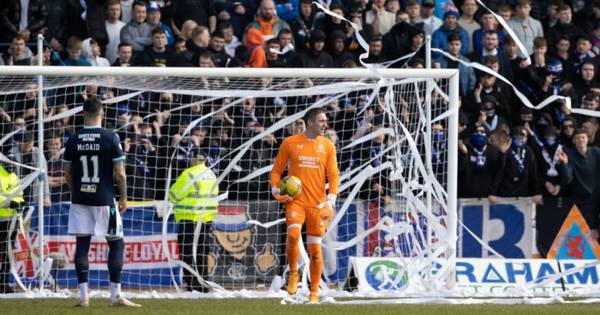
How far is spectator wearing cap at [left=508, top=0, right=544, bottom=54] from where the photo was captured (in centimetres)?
2175

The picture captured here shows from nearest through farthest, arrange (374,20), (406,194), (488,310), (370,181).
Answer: (488,310) → (406,194) → (370,181) → (374,20)

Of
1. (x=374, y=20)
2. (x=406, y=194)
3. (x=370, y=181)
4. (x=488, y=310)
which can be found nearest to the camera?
(x=488, y=310)

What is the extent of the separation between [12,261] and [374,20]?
25.7ft

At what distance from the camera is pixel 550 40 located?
2206 cm

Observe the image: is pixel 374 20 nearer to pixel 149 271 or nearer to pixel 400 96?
pixel 400 96

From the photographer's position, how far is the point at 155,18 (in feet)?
65.0

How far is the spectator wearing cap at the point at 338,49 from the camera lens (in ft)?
65.8

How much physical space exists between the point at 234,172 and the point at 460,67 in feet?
15.3

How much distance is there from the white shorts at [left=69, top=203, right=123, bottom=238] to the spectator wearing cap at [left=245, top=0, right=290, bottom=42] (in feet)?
25.8

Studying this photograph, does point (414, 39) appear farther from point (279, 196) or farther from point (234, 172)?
point (279, 196)

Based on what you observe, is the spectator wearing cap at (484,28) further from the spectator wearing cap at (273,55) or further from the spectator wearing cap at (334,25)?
the spectator wearing cap at (273,55)

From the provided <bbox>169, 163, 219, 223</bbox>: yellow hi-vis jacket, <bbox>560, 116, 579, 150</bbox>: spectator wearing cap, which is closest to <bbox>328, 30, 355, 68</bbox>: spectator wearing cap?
<bbox>560, 116, 579, 150</bbox>: spectator wearing cap

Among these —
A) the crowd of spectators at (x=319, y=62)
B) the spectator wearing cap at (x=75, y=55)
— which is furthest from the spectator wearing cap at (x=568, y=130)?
the spectator wearing cap at (x=75, y=55)

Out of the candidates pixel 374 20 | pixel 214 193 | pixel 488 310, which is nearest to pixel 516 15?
pixel 374 20
